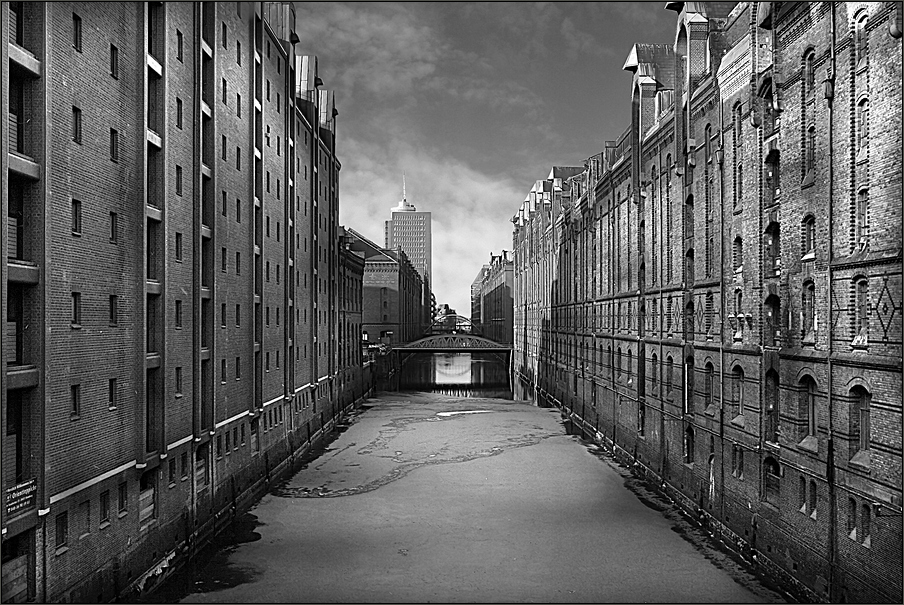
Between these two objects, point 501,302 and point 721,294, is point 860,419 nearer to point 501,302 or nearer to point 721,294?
point 721,294

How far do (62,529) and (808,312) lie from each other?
16.1m

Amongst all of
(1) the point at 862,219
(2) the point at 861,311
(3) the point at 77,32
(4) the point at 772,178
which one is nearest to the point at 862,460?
(2) the point at 861,311

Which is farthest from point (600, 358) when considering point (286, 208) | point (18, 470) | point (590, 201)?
point (18, 470)

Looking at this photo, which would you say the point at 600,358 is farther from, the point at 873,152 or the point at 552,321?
the point at 873,152

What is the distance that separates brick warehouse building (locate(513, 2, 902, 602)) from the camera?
1472 cm

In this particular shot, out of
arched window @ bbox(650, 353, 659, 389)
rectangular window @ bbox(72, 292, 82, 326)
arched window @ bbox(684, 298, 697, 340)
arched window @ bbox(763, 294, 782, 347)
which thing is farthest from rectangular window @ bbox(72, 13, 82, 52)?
arched window @ bbox(650, 353, 659, 389)

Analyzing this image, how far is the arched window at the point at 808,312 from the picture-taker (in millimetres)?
17562

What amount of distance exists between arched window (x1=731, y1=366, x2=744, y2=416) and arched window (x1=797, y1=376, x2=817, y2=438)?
3.57m

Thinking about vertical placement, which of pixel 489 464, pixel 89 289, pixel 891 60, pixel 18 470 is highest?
pixel 891 60

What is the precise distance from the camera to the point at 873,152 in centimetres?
1488

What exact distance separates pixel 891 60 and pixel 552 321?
4889 cm

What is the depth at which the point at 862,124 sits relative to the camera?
15414mm

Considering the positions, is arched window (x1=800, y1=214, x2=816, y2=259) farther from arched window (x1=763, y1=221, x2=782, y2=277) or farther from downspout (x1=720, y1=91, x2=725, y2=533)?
downspout (x1=720, y1=91, x2=725, y2=533)

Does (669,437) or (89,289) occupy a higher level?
(89,289)
